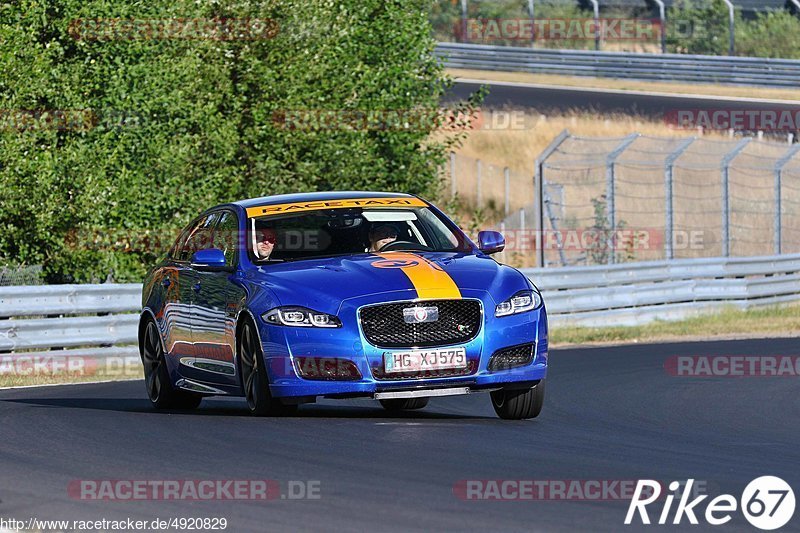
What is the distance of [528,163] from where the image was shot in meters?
44.5

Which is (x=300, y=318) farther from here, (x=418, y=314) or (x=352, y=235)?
(x=352, y=235)

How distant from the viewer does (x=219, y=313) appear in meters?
11.2

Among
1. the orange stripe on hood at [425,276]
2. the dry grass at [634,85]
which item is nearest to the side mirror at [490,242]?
the orange stripe on hood at [425,276]

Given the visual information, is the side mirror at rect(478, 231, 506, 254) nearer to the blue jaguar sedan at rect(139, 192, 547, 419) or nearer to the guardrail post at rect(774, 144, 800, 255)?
the blue jaguar sedan at rect(139, 192, 547, 419)

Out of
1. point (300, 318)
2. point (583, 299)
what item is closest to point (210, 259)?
point (300, 318)

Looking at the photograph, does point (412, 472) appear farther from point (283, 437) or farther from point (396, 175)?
point (396, 175)

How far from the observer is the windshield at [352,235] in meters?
11.3

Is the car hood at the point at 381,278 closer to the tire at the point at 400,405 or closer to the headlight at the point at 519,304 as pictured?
the headlight at the point at 519,304

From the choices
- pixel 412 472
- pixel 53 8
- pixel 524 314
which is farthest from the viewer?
pixel 53 8

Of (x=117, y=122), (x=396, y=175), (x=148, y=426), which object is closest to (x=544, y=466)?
(x=148, y=426)

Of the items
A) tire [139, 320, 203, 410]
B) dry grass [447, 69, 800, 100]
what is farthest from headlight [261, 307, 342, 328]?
dry grass [447, 69, 800, 100]

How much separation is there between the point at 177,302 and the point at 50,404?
5.03 ft

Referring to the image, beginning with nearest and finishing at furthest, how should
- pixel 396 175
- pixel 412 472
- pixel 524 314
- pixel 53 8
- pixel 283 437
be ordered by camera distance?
pixel 412 472 < pixel 283 437 < pixel 524 314 < pixel 53 8 < pixel 396 175

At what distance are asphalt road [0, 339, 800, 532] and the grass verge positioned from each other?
26.6 ft
